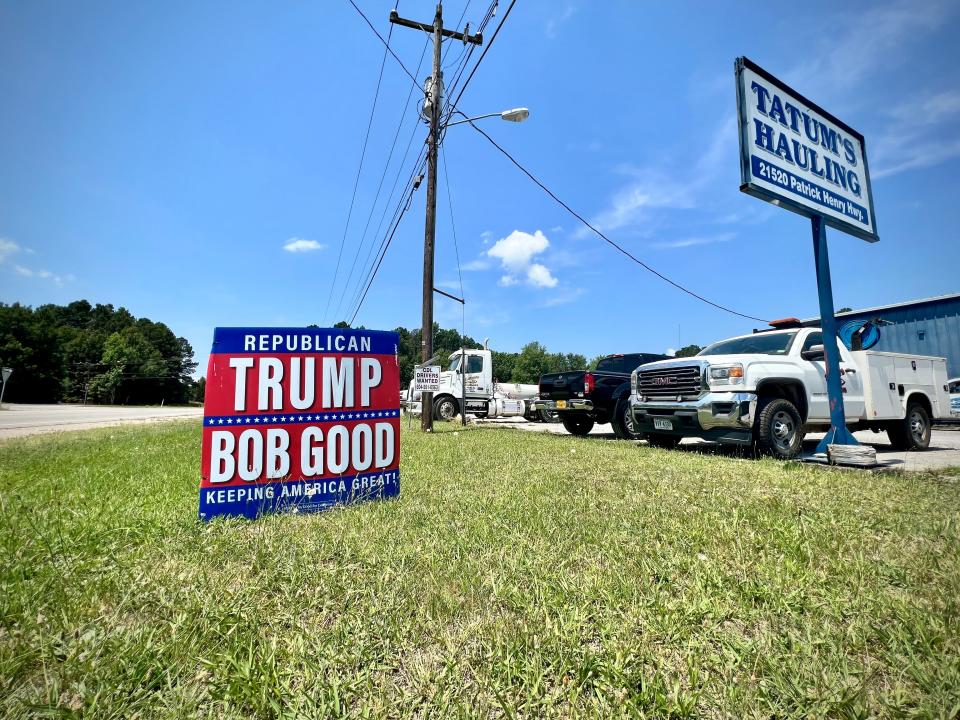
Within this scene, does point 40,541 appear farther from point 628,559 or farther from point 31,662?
point 628,559

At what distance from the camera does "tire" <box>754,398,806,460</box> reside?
6.11 meters

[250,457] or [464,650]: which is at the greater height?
[250,457]

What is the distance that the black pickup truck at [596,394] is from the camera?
967 cm

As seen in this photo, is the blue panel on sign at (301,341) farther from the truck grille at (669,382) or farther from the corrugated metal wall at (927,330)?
the corrugated metal wall at (927,330)

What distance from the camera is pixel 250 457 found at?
11.0ft

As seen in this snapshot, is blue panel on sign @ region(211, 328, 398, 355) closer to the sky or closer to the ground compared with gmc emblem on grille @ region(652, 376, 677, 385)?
closer to the sky

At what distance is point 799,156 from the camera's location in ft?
21.5

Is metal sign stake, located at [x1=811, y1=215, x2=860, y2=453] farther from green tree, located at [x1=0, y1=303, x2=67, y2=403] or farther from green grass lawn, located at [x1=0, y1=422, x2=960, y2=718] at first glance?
green tree, located at [x1=0, y1=303, x2=67, y2=403]

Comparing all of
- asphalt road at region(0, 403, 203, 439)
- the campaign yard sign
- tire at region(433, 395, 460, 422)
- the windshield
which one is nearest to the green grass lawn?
the campaign yard sign

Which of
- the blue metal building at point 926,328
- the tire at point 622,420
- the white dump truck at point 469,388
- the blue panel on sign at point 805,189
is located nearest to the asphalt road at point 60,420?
the white dump truck at point 469,388

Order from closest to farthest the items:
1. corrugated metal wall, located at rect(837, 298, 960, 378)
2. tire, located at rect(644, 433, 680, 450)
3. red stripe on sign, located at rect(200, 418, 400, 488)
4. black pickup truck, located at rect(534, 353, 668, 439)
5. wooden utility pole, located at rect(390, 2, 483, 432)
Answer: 1. red stripe on sign, located at rect(200, 418, 400, 488)
2. tire, located at rect(644, 433, 680, 450)
3. black pickup truck, located at rect(534, 353, 668, 439)
4. wooden utility pole, located at rect(390, 2, 483, 432)
5. corrugated metal wall, located at rect(837, 298, 960, 378)

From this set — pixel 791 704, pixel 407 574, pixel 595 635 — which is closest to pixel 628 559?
pixel 595 635

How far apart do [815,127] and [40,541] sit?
10518mm

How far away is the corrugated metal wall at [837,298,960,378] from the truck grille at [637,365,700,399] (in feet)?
48.7
